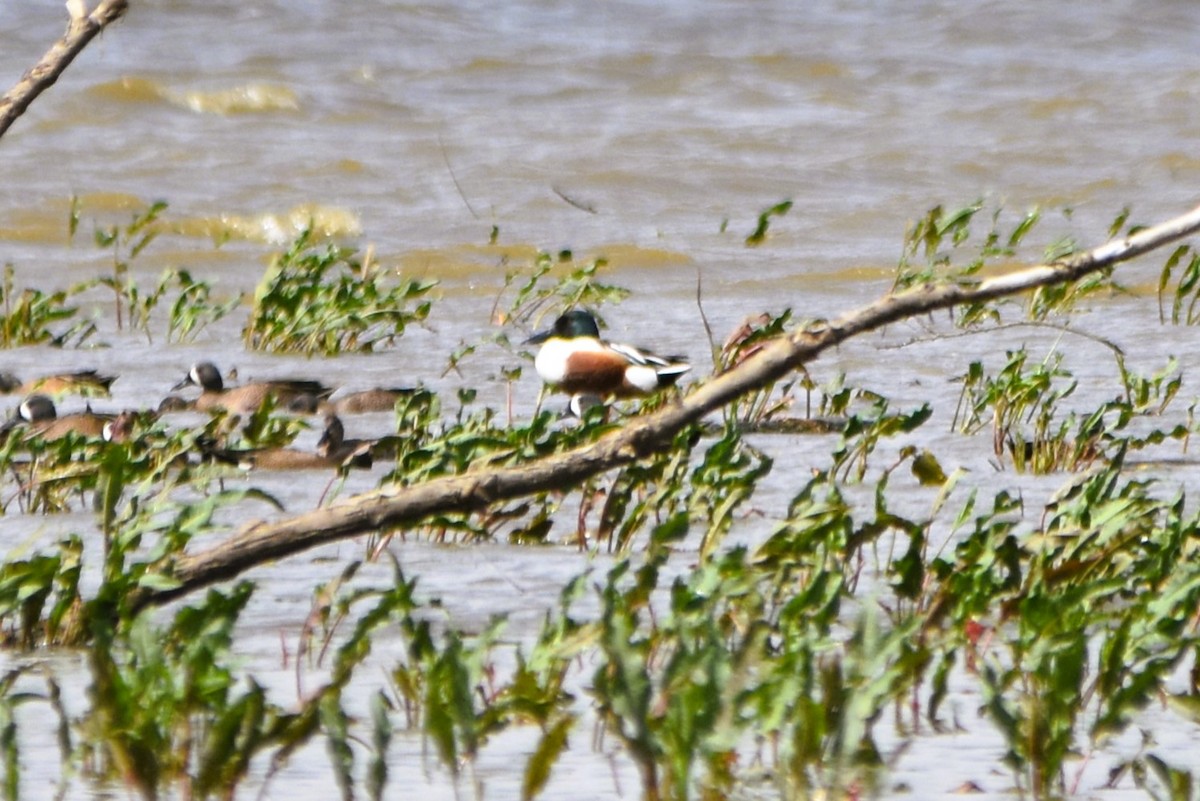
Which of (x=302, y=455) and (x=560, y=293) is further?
(x=560, y=293)

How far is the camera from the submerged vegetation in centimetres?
282

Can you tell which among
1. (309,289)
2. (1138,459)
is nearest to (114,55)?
(309,289)

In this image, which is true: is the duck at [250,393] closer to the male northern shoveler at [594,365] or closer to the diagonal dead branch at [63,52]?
the male northern shoveler at [594,365]

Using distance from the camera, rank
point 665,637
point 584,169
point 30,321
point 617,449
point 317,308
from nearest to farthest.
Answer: point 617,449 < point 665,637 < point 317,308 < point 30,321 < point 584,169

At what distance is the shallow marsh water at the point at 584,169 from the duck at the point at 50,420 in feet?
2.82

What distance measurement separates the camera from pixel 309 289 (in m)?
8.25

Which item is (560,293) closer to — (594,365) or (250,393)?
(594,365)

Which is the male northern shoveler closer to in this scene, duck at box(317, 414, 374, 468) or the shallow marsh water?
the shallow marsh water

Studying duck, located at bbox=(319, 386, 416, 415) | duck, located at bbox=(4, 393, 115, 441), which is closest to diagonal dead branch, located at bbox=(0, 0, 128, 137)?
duck, located at bbox=(4, 393, 115, 441)

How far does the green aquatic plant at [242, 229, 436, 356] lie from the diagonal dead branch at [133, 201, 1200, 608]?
477cm

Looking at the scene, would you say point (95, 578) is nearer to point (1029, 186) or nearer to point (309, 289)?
point (309, 289)

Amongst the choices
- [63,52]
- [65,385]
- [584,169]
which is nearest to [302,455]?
[65,385]

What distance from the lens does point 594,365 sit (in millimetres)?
7918

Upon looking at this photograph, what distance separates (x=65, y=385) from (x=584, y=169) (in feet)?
27.4
